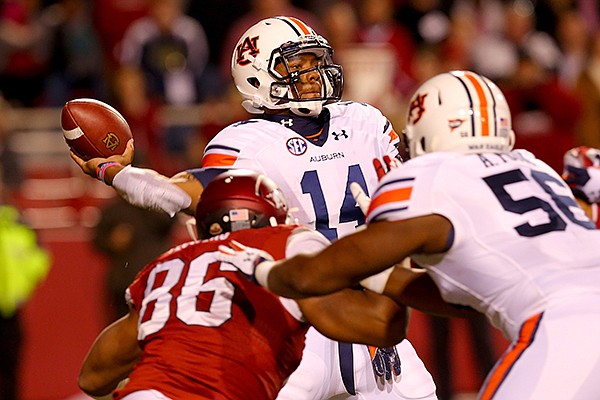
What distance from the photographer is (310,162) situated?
494 centimetres

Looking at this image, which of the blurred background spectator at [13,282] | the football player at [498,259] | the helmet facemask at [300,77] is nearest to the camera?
the football player at [498,259]

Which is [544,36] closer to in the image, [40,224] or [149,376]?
[40,224]

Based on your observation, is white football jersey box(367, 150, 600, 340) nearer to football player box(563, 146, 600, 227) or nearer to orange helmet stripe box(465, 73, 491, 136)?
orange helmet stripe box(465, 73, 491, 136)

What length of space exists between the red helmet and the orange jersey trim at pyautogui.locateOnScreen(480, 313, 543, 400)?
88 centimetres

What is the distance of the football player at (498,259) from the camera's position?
11.9 feet

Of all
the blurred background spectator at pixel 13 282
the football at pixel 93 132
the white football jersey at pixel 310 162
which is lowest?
the blurred background spectator at pixel 13 282

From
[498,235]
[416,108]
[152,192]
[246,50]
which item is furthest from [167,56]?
[498,235]

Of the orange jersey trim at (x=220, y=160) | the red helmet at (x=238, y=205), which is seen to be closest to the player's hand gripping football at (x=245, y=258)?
the red helmet at (x=238, y=205)

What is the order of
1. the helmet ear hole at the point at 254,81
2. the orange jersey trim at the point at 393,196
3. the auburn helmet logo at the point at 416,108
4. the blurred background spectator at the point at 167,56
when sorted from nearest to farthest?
the orange jersey trim at the point at 393,196
the auburn helmet logo at the point at 416,108
the helmet ear hole at the point at 254,81
the blurred background spectator at the point at 167,56

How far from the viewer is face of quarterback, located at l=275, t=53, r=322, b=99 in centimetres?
510

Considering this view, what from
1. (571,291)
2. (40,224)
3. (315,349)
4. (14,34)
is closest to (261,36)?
(315,349)

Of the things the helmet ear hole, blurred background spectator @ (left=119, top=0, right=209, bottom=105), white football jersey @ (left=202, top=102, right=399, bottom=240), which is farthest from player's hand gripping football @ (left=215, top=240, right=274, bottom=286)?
blurred background spectator @ (left=119, top=0, right=209, bottom=105)

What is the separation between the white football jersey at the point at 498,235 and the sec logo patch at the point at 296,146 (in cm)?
116

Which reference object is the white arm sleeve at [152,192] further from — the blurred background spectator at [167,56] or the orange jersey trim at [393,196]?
the blurred background spectator at [167,56]
